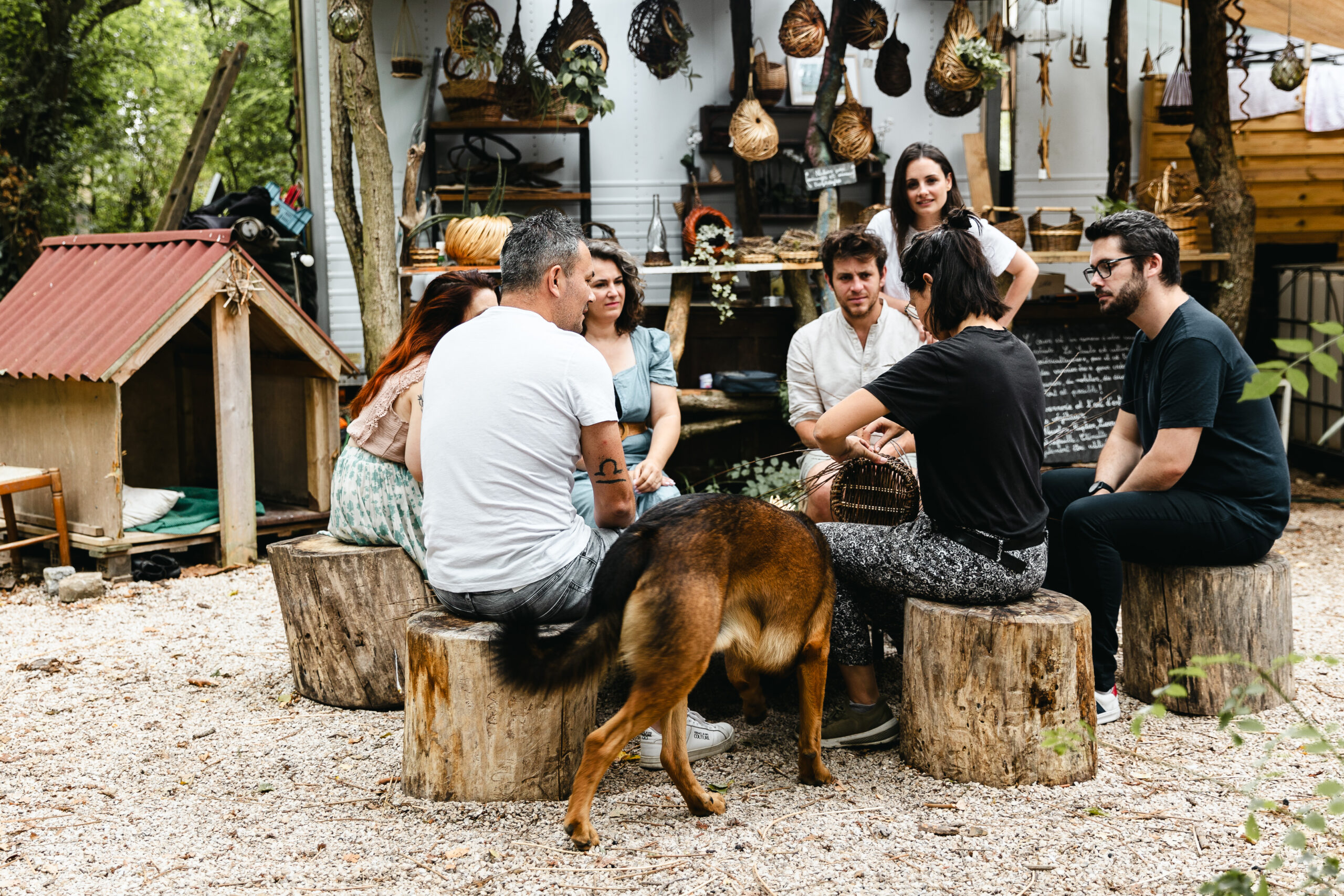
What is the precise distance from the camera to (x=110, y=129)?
1486cm

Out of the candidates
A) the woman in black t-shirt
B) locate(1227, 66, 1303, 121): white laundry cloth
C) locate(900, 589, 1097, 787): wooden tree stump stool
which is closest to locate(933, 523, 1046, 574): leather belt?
the woman in black t-shirt

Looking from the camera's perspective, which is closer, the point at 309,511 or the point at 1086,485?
the point at 1086,485

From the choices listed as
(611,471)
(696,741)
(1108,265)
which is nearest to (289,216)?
(611,471)

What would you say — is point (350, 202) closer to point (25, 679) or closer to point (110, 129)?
point (25, 679)

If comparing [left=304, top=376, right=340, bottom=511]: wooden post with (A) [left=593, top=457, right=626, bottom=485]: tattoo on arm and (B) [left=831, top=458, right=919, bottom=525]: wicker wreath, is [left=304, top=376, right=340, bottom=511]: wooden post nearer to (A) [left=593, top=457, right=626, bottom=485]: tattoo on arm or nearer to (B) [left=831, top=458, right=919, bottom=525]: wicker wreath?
(B) [left=831, top=458, right=919, bottom=525]: wicker wreath

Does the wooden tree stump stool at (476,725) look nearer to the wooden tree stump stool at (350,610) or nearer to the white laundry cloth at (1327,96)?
the wooden tree stump stool at (350,610)

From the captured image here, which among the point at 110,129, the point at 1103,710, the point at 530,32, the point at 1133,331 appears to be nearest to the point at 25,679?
the point at 1103,710

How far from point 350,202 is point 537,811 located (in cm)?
500

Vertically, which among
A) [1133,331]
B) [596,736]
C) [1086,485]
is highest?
[1133,331]

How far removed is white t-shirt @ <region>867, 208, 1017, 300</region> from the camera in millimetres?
4797

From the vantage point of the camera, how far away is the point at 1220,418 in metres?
3.57

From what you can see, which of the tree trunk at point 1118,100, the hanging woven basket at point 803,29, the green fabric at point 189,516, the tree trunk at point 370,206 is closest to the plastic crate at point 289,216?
the tree trunk at point 370,206

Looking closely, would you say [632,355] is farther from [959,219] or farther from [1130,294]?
[1130,294]

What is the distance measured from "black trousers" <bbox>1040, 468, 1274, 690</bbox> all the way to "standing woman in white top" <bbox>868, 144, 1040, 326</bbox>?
136 centimetres
